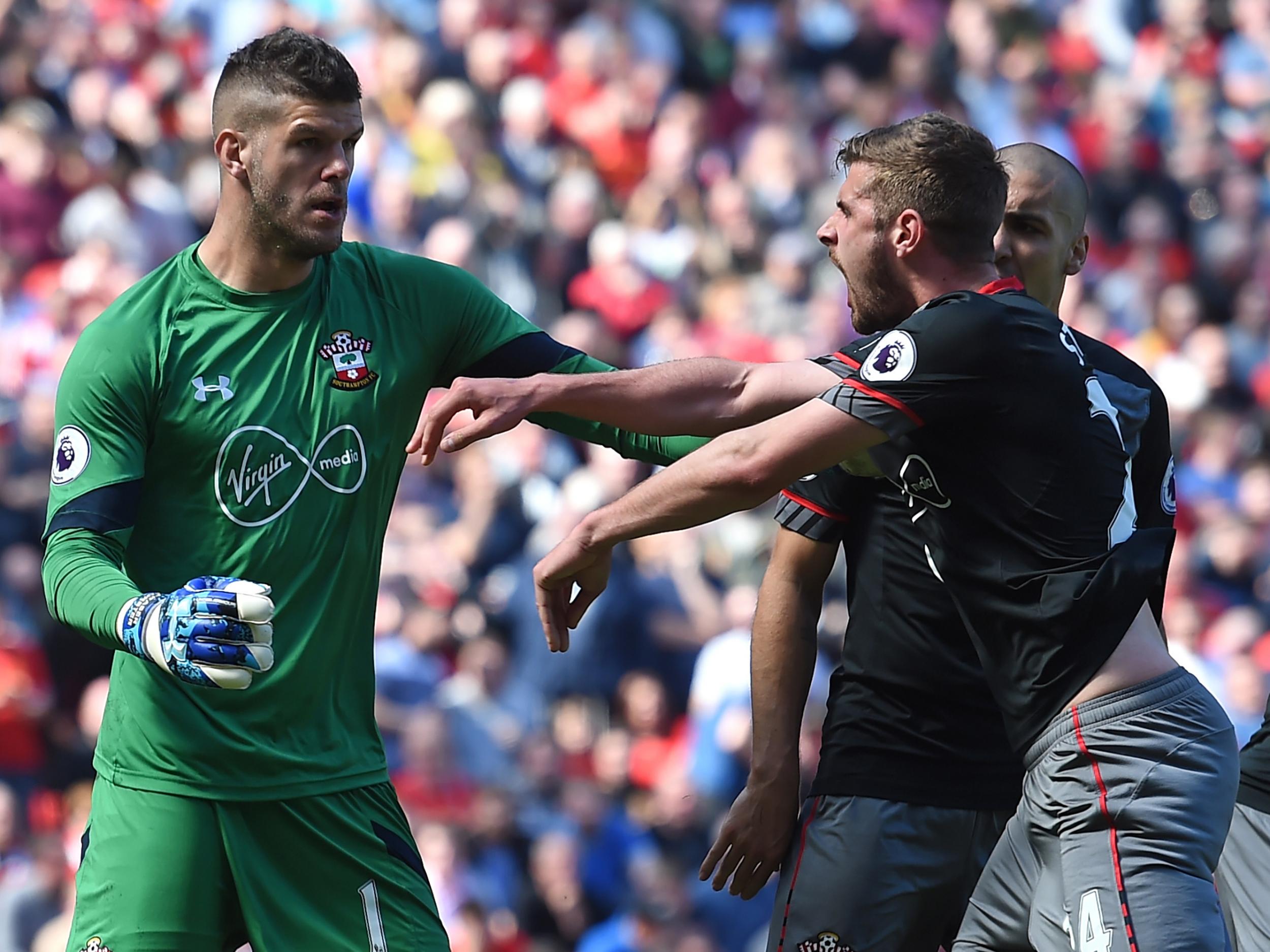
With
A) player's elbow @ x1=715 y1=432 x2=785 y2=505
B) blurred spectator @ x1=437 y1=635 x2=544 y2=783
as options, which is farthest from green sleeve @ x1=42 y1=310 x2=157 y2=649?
blurred spectator @ x1=437 y1=635 x2=544 y2=783

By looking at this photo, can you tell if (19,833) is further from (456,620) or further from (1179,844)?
(1179,844)

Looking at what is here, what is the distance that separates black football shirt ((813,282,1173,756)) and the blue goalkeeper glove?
1320 millimetres

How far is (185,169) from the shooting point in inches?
434

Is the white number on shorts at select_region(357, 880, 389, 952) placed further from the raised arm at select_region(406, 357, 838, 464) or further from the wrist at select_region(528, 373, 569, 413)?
the wrist at select_region(528, 373, 569, 413)

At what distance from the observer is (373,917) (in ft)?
13.0

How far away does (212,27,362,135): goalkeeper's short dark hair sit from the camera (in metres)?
4.13

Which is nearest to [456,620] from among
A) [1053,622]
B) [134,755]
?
[134,755]

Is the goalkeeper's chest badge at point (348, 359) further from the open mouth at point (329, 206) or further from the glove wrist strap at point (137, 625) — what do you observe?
the glove wrist strap at point (137, 625)

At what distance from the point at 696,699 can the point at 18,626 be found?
343cm

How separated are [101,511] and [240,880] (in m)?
0.89

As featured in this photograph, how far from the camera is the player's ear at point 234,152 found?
4.18m

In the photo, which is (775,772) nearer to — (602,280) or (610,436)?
(610,436)

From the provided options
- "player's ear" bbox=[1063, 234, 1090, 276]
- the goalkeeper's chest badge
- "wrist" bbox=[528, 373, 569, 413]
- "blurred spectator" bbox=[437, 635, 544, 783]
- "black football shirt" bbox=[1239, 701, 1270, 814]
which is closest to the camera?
"wrist" bbox=[528, 373, 569, 413]

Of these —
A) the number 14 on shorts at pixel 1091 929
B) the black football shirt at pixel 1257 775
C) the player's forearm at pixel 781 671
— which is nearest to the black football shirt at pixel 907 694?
the player's forearm at pixel 781 671
